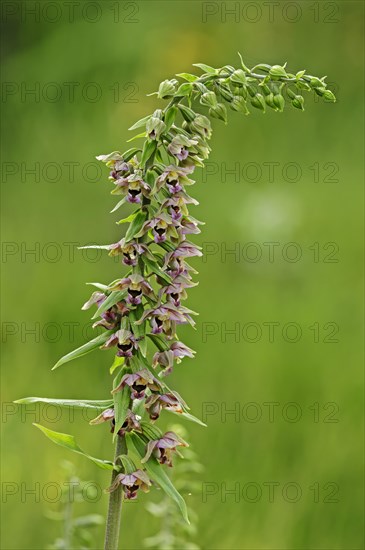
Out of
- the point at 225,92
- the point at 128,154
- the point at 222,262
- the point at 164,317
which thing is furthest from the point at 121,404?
the point at 222,262

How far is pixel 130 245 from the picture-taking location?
4.78ft

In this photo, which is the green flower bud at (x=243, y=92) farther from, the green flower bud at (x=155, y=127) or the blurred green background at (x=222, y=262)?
the blurred green background at (x=222, y=262)

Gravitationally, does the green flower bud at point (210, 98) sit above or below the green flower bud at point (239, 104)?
above

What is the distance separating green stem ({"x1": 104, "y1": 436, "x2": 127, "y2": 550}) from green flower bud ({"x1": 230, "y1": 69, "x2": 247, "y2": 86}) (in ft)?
1.82

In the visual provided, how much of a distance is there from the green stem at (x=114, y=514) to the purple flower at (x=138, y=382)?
0.09 meters

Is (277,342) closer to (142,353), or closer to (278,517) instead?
(278,517)

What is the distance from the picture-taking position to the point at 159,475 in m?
1.47

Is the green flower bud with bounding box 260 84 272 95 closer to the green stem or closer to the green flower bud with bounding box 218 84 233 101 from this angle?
the green flower bud with bounding box 218 84 233 101

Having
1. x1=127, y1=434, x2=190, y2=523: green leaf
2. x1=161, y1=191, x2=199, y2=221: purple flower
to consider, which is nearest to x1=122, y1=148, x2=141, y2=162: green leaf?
x1=161, y1=191, x2=199, y2=221: purple flower

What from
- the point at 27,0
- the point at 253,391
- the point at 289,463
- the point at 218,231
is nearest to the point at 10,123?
the point at 27,0

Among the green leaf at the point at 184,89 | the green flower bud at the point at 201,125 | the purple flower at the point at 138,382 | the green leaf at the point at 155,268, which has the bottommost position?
the purple flower at the point at 138,382

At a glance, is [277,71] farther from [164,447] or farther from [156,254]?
[164,447]

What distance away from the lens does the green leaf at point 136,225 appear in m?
1.46

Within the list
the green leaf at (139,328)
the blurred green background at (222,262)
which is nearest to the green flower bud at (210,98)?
the green leaf at (139,328)
